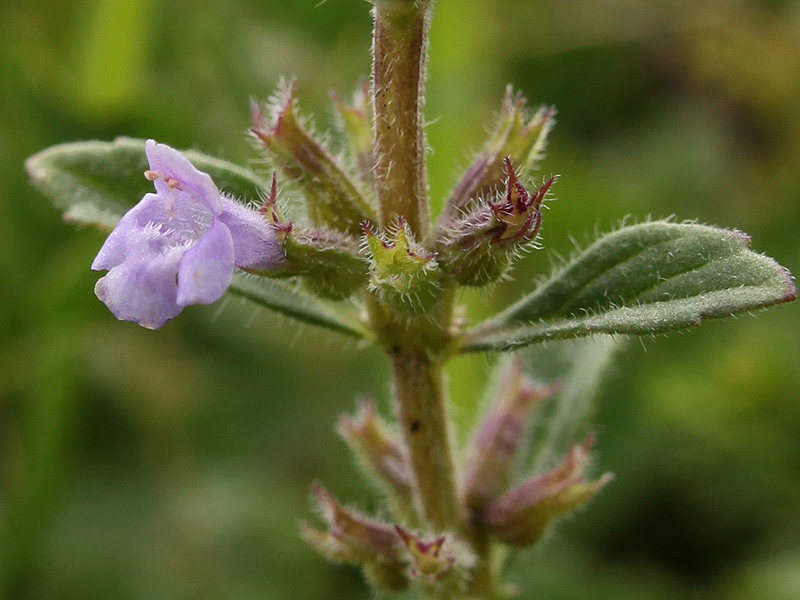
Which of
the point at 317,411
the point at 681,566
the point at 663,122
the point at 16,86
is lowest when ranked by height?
the point at 681,566

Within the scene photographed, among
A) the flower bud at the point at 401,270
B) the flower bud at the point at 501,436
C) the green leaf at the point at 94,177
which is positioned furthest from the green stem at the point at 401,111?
the flower bud at the point at 501,436

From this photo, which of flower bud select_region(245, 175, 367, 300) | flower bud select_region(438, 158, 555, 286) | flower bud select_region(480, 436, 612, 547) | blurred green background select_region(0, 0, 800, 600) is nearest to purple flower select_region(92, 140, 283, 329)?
flower bud select_region(245, 175, 367, 300)

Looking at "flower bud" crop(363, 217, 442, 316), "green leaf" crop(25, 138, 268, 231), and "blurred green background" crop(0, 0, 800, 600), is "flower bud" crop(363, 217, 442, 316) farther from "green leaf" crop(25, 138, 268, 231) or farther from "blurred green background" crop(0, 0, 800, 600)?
"blurred green background" crop(0, 0, 800, 600)

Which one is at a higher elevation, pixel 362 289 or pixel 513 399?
pixel 513 399

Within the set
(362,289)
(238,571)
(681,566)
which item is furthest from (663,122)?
(362,289)

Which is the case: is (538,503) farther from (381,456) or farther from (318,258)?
(318,258)

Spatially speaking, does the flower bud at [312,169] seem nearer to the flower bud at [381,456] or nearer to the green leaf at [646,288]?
the green leaf at [646,288]

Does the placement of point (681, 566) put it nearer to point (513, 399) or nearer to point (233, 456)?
point (513, 399)

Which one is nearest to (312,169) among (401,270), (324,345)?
(401,270)
